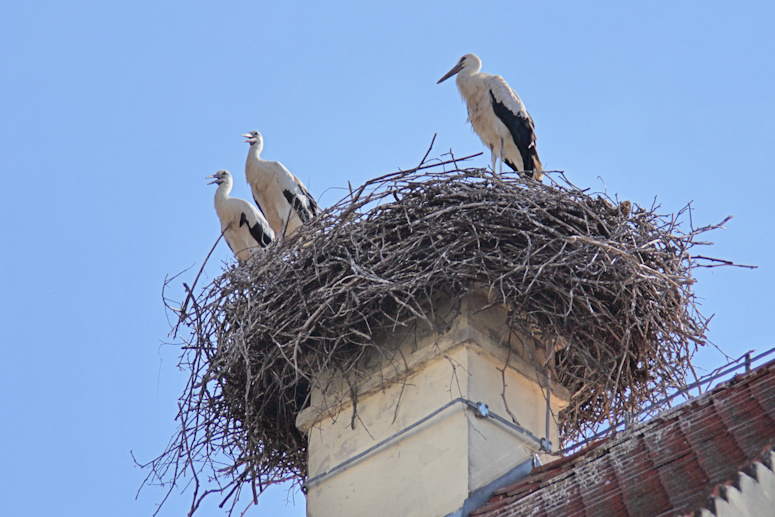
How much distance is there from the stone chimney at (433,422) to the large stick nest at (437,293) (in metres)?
0.17

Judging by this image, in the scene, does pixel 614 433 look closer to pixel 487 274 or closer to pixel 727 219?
pixel 487 274

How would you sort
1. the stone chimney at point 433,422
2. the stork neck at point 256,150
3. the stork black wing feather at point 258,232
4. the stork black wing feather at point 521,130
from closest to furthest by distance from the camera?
1. the stone chimney at point 433,422
2. the stork black wing feather at point 521,130
3. the stork black wing feather at point 258,232
4. the stork neck at point 256,150

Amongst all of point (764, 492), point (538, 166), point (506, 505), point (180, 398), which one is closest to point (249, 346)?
point (180, 398)

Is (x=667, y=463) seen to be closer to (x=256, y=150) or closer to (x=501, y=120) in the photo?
(x=501, y=120)

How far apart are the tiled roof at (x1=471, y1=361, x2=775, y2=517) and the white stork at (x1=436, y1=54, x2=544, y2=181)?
5.32m

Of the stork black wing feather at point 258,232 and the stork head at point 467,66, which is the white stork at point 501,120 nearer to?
the stork head at point 467,66

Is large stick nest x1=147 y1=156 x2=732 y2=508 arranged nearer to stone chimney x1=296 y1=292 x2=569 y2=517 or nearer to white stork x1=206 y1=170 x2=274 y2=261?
stone chimney x1=296 y1=292 x2=569 y2=517

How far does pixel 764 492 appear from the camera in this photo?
4.29 metres

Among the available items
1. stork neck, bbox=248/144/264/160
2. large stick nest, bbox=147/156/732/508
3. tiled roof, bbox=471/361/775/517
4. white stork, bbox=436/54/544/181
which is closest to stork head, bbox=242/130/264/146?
stork neck, bbox=248/144/264/160

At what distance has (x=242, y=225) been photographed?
37.2 feet

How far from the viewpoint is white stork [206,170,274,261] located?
36.8 feet

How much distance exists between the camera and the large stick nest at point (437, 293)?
22.7 feet

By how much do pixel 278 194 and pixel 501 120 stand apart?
2.14 m

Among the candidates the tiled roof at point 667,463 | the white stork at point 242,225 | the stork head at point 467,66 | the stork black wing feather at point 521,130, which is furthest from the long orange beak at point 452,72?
the tiled roof at point 667,463
